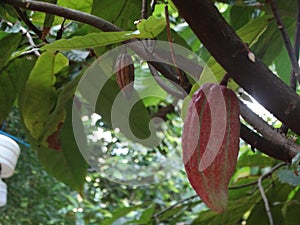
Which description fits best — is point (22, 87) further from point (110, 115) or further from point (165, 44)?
point (165, 44)

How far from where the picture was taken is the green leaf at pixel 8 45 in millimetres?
788

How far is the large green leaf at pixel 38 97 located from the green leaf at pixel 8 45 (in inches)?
1.8

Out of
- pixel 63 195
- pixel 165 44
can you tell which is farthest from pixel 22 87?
pixel 63 195

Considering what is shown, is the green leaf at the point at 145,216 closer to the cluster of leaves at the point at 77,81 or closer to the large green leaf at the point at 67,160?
the cluster of leaves at the point at 77,81

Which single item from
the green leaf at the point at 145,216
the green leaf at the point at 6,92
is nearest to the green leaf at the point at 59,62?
the green leaf at the point at 6,92

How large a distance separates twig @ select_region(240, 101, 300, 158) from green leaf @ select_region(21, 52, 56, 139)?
0.40 metres

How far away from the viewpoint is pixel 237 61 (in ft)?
1.19

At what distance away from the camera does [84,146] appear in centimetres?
89

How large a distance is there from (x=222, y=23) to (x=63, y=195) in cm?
169

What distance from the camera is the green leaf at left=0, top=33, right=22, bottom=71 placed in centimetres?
79

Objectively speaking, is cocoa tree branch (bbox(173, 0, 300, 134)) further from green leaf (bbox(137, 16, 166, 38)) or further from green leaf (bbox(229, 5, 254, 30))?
green leaf (bbox(229, 5, 254, 30))

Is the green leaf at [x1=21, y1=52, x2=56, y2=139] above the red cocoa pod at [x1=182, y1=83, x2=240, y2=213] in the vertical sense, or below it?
above

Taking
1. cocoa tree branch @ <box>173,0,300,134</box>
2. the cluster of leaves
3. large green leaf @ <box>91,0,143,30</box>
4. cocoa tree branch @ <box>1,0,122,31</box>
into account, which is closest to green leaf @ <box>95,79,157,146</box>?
the cluster of leaves

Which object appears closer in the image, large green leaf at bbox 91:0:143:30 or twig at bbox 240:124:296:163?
twig at bbox 240:124:296:163
